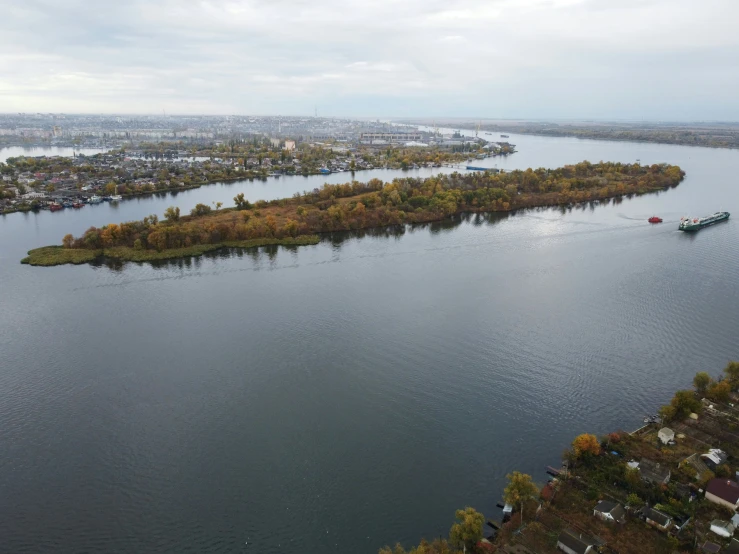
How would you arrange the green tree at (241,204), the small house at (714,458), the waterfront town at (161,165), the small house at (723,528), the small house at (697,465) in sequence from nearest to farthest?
the small house at (723,528) → the small house at (697,465) → the small house at (714,458) → the green tree at (241,204) → the waterfront town at (161,165)

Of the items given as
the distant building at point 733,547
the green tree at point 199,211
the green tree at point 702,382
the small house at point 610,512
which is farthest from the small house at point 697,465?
the green tree at point 199,211

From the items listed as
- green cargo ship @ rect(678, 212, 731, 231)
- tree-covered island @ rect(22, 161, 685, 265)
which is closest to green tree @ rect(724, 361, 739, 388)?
tree-covered island @ rect(22, 161, 685, 265)

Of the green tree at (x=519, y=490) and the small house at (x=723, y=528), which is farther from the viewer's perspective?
the green tree at (x=519, y=490)

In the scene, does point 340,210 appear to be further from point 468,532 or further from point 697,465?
point 468,532

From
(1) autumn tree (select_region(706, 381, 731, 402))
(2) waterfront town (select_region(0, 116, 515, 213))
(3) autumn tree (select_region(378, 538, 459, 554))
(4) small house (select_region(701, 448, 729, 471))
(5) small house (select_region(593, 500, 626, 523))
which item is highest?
(2) waterfront town (select_region(0, 116, 515, 213))

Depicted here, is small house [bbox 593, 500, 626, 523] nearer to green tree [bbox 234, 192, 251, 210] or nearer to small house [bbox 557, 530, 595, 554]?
small house [bbox 557, 530, 595, 554]

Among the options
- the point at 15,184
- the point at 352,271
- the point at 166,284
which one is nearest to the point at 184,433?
the point at 166,284

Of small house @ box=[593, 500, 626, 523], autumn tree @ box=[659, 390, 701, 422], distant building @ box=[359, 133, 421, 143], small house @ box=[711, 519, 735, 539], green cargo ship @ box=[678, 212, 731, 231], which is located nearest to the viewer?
small house @ box=[711, 519, 735, 539]

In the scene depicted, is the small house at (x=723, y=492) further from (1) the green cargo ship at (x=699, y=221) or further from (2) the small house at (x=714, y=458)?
(1) the green cargo ship at (x=699, y=221)
